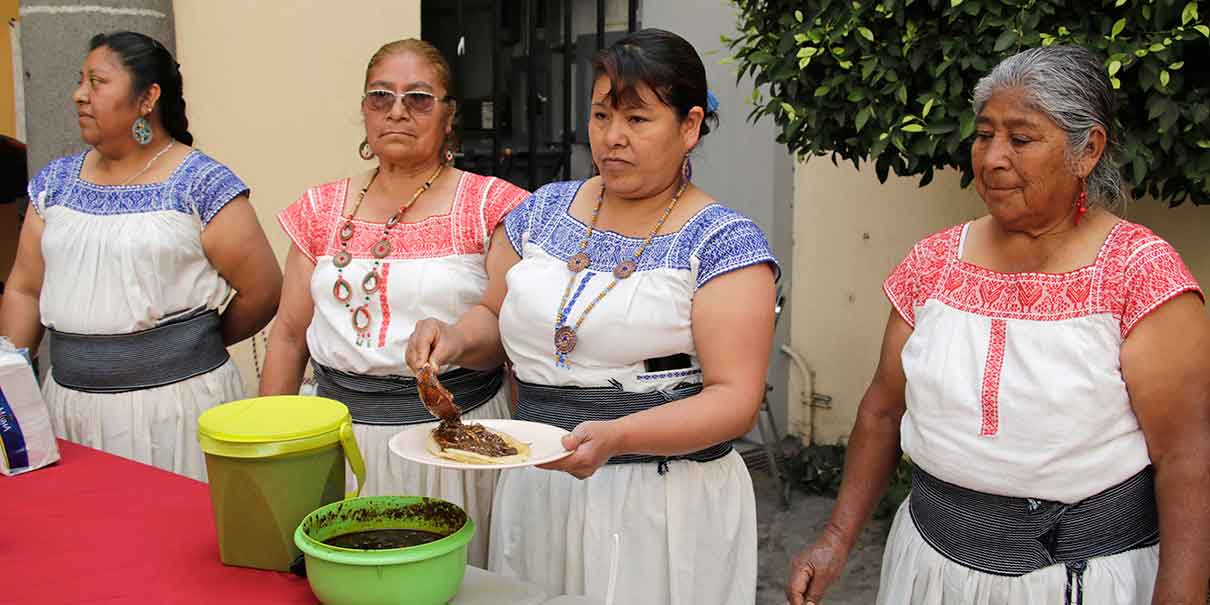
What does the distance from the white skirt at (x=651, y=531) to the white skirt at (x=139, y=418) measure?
121 cm

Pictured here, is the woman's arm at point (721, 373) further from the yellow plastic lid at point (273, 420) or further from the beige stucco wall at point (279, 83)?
the beige stucco wall at point (279, 83)

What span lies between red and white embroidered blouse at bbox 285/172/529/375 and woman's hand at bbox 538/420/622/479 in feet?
2.46

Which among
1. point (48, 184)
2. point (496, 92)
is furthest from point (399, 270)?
point (496, 92)

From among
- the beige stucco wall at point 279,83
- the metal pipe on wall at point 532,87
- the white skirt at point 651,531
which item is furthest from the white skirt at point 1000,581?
the metal pipe on wall at point 532,87

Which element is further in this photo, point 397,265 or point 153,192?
point 153,192

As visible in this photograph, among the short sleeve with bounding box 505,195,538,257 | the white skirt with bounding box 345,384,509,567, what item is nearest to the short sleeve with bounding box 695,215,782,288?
the short sleeve with bounding box 505,195,538,257

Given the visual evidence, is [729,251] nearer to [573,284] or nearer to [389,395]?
[573,284]

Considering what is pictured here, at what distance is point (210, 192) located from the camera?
303 centimetres

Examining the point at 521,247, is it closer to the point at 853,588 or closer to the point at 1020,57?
the point at 1020,57

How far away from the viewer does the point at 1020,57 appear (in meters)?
1.94

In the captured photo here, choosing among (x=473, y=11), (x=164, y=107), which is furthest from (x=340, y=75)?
(x=473, y=11)

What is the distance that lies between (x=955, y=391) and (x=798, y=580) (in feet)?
1.71

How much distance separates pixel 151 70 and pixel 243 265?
1.95 feet

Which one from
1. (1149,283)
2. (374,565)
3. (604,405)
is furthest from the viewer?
(604,405)
